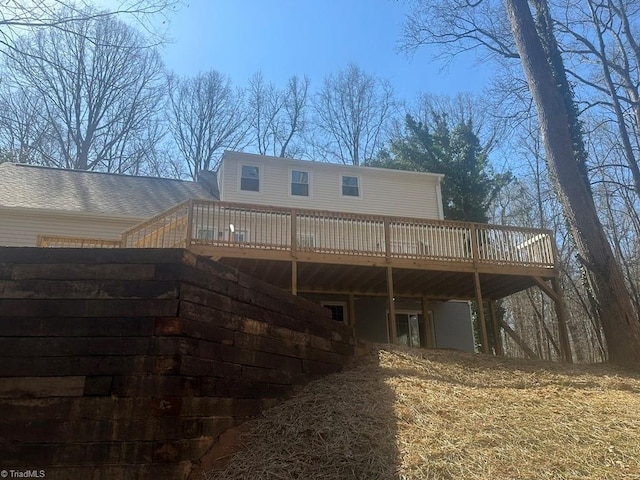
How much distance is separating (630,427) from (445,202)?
15.7 m

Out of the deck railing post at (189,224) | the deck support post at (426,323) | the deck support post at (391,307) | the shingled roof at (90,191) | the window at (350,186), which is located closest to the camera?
the deck railing post at (189,224)

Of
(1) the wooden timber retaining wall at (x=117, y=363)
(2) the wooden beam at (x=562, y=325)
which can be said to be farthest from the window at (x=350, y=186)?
(1) the wooden timber retaining wall at (x=117, y=363)

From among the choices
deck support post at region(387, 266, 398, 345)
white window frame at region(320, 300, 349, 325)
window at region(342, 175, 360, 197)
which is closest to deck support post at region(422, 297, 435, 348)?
Result: white window frame at region(320, 300, 349, 325)

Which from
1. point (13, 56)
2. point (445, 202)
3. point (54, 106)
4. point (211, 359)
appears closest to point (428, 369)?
point (211, 359)

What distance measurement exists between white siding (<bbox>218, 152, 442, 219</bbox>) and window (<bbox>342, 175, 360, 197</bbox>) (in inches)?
4.7

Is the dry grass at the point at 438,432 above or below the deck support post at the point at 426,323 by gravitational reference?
below

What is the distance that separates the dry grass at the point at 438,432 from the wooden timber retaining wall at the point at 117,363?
0.44 meters

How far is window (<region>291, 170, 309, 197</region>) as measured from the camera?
14.7 meters

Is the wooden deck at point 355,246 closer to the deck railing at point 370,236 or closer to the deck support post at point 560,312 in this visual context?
the deck railing at point 370,236

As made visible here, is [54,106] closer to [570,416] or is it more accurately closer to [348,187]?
[348,187]

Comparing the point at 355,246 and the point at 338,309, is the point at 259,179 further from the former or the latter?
the point at 355,246

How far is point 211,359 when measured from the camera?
11.7 feet

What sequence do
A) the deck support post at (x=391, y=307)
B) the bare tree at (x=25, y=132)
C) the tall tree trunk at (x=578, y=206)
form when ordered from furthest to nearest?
the bare tree at (x=25, y=132)
the deck support post at (x=391, y=307)
the tall tree trunk at (x=578, y=206)

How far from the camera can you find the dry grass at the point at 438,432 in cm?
Answer: 331
